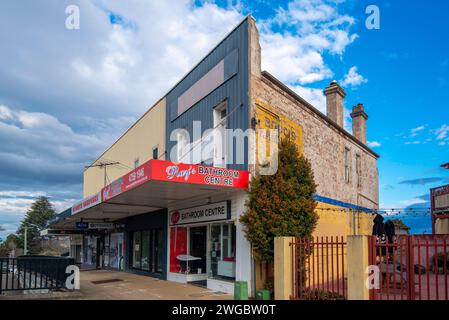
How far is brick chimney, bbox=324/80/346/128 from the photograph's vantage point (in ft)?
68.3

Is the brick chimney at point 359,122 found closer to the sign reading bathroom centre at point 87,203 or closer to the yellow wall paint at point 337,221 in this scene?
the yellow wall paint at point 337,221

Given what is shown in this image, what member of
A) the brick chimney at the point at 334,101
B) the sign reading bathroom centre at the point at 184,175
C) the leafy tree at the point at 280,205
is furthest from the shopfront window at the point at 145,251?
the brick chimney at the point at 334,101

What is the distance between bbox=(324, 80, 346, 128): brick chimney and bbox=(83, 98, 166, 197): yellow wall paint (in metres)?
8.54

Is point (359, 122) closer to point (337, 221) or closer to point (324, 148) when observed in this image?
point (324, 148)

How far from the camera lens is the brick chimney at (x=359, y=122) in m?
23.3

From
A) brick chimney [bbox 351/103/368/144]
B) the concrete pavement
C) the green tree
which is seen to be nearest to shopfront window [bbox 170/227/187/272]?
the concrete pavement

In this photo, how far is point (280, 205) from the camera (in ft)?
37.2

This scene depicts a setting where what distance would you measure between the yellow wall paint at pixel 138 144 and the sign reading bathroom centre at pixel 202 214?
3.26 meters

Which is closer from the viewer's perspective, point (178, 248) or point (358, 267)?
point (358, 267)

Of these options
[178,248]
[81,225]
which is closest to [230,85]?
[178,248]

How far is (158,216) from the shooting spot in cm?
1881

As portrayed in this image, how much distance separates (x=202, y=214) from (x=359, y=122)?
1300cm
